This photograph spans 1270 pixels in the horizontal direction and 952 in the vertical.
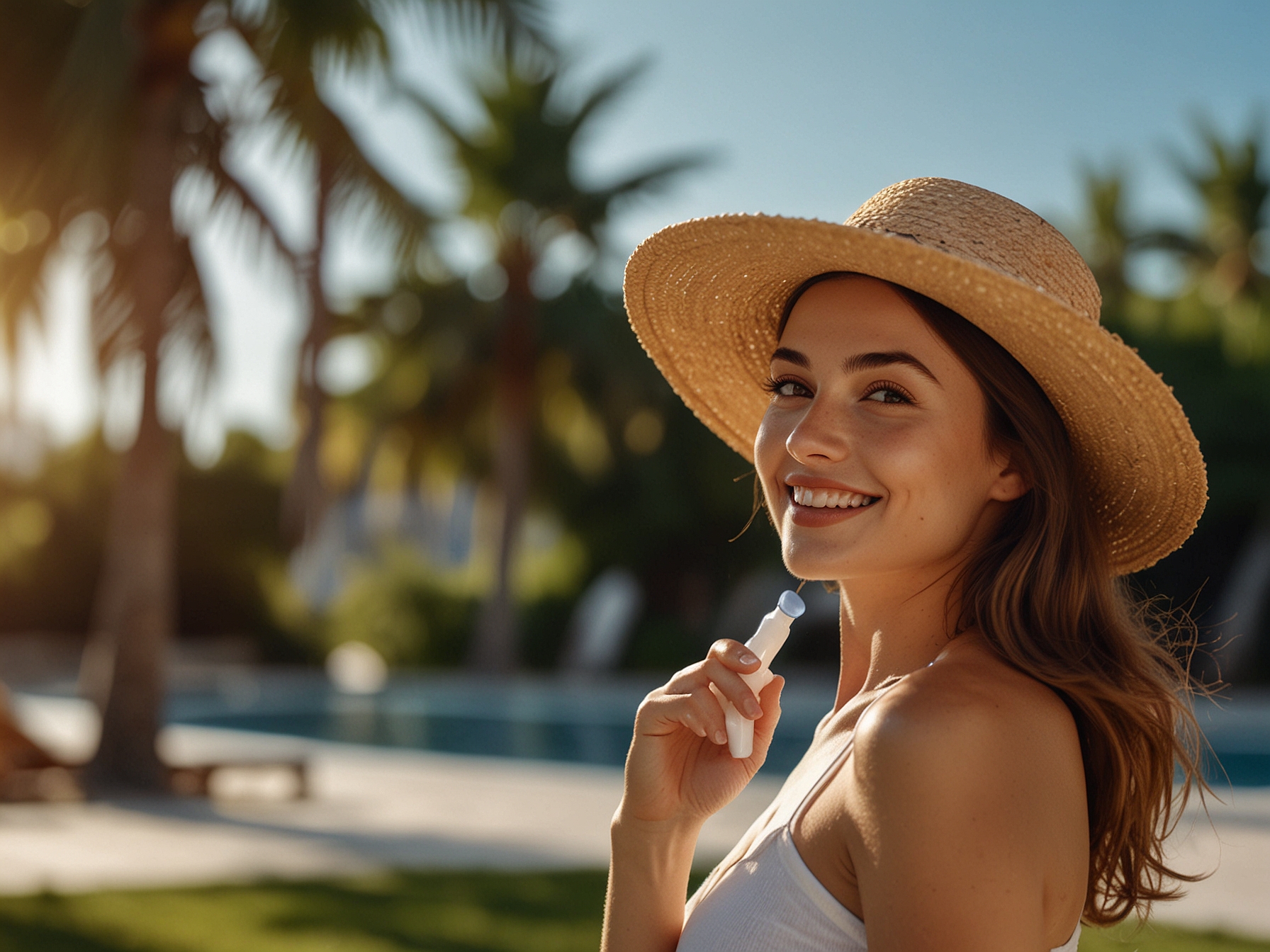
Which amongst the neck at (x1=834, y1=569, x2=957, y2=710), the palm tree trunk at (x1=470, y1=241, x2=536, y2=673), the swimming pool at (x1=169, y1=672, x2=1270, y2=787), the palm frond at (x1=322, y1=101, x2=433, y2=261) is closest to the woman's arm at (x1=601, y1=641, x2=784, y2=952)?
the neck at (x1=834, y1=569, x2=957, y2=710)

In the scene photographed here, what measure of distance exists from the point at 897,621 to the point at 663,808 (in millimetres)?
386

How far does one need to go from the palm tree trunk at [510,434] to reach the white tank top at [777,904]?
19411 millimetres

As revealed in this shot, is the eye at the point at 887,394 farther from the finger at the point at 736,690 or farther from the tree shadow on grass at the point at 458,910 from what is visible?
the tree shadow on grass at the point at 458,910

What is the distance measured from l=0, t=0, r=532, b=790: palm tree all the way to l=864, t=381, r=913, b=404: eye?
25.3ft

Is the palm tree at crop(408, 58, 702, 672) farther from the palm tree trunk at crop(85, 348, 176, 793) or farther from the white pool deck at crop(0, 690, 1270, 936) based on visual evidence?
the palm tree trunk at crop(85, 348, 176, 793)

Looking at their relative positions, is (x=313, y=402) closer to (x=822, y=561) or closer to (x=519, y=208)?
(x=822, y=561)

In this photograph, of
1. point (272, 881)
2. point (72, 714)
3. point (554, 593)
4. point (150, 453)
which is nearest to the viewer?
point (272, 881)

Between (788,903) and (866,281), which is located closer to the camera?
(788,903)

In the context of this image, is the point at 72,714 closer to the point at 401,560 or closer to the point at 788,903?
the point at 401,560

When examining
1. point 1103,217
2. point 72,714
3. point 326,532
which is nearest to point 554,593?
point 326,532

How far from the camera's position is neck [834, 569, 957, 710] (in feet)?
4.69

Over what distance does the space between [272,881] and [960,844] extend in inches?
237

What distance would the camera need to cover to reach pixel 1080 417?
1.48m

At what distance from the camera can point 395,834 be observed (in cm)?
820
